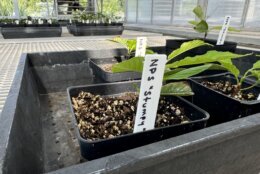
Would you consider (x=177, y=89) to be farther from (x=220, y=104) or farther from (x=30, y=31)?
(x=30, y=31)

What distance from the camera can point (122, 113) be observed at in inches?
16.3

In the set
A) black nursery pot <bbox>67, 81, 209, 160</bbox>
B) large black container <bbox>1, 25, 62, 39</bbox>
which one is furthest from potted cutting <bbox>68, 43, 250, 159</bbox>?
large black container <bbox>1, 25, 62, 39</bbox>

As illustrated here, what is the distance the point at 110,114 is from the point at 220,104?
24cm

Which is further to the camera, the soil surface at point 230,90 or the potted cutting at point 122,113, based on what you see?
the soil surface at point 230,90

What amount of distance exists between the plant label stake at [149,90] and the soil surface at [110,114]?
0.06 metres

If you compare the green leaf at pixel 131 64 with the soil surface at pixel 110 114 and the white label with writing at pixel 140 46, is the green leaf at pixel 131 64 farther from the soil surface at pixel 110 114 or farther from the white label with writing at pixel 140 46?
the white label with writing at pixel 140 46

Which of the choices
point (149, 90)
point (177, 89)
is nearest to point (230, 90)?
point (177, 89)

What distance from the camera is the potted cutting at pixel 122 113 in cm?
30

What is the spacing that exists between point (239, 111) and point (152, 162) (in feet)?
0.85

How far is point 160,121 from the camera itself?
386 millimetres

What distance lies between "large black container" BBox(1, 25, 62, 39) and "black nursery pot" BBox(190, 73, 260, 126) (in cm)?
154

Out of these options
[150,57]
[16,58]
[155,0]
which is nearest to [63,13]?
[155,0]

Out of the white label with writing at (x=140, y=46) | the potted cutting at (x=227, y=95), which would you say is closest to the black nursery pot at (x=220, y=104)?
the potted cutting at (x=227, y=95)

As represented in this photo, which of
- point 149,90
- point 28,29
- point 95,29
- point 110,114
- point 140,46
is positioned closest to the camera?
point 149,90
